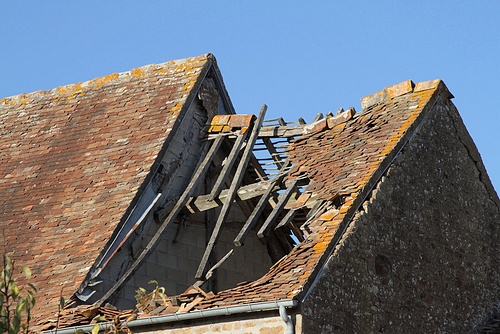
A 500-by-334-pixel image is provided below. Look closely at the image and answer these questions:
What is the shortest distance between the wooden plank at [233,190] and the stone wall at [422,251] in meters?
2.44

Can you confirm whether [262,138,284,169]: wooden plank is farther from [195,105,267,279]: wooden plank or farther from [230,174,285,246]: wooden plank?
[230,174,285,246]: wooden plank

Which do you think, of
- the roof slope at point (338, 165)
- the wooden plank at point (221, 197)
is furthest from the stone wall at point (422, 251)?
the wooden plank at point (221, 197)

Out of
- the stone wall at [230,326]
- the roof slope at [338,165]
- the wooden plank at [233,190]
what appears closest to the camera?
the stone wall at [230,326]

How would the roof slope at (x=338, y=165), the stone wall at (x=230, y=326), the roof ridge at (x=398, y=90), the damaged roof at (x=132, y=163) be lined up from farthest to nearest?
1. the roof ridge at (x=398, y=90)
2. the damaged roof at (x=132, y=163)
3. the roof slope at (x=338, y=165)
4. the stone wall at (x=230, y=326)

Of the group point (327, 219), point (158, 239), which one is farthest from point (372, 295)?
point (158, 239)

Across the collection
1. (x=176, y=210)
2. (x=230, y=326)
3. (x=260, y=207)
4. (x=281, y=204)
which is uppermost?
(x=176, y=210)

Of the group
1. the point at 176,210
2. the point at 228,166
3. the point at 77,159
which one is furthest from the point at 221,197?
the point at 77,159

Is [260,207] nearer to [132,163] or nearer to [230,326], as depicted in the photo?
[132,163]

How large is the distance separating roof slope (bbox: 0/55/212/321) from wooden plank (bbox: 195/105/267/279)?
1135mm

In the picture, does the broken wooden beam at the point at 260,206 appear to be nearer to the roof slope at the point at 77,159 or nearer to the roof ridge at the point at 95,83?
the roof slope at the point at 77,159

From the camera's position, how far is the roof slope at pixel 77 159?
13062 millimetres

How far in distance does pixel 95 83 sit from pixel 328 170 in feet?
18.7

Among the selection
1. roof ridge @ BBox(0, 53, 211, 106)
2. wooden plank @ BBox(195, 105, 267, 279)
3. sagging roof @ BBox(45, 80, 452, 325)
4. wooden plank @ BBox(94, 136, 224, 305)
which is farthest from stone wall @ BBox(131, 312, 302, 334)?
roof ridge @ BBox(0, 53, 211, 106)

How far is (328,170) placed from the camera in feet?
41.9
